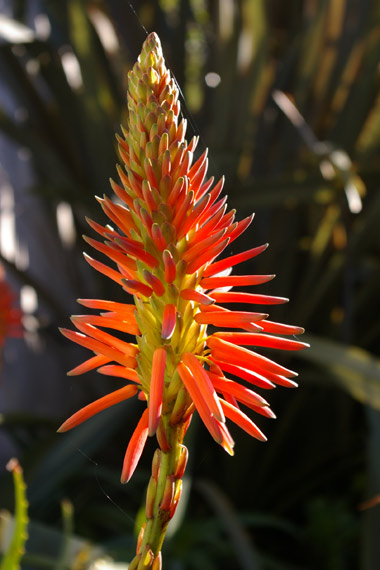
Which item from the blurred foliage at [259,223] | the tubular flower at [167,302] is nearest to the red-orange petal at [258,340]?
the tubular flower at [167,302]

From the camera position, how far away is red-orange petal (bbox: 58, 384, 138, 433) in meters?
0.16

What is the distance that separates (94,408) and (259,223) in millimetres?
1340

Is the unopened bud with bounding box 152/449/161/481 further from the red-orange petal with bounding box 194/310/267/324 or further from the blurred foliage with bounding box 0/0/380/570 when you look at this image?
the blurred foliage with bounding box 0/0/380/570

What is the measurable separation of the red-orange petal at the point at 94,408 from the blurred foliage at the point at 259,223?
26.8 inches

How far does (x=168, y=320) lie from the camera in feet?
0.56

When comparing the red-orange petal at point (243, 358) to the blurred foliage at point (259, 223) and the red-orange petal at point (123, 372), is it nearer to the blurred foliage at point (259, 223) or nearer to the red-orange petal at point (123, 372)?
A: the red-orange petal at point (123, 372)

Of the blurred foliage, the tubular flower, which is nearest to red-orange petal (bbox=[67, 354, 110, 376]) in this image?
the tubular flower

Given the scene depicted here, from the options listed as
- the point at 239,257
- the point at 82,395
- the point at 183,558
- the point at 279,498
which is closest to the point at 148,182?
the point at 239,257

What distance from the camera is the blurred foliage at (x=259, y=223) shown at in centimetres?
109

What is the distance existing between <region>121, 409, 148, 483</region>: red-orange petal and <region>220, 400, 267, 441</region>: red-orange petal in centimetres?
2

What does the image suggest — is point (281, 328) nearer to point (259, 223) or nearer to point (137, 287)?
point (137, 287)

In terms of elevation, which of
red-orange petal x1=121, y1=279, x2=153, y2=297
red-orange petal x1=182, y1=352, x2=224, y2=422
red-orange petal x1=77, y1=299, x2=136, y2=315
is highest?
red-orange petal x1=121, y1=279, x2=153, y2=297

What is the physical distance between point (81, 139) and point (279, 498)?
3.22 ft

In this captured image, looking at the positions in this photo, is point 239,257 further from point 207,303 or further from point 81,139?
point 81,139
